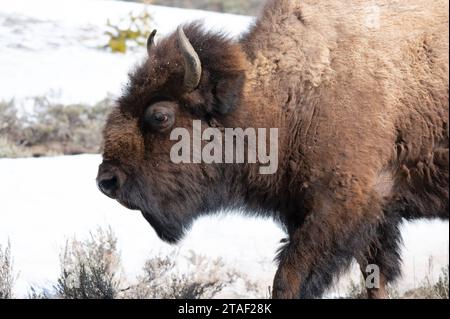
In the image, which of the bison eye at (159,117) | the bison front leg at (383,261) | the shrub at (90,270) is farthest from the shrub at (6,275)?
the bison front leg at (383,261)

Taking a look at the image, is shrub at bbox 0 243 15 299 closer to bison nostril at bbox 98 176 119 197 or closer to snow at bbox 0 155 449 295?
snow at bbox 0 155 449 295

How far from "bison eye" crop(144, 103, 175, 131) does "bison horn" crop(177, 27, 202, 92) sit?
0.22 m

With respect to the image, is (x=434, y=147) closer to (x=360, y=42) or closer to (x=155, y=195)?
(x=360, y=42)

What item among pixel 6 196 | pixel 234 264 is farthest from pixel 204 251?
pixel 6 196

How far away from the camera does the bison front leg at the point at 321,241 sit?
506cm

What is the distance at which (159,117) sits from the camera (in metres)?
5.25

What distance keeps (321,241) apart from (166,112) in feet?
3.77

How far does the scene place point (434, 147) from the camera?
5219 mm

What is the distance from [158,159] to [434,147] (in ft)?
5.22

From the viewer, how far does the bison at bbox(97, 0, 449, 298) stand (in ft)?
16.6

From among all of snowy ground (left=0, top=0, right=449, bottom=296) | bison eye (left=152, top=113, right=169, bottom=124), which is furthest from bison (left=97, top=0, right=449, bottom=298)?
snowy ground (left=0, top=0, right=449, bottom=296)

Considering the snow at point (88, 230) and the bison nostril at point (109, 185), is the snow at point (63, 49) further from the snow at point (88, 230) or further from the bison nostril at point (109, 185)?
the bison nostril at point (109, 185)
